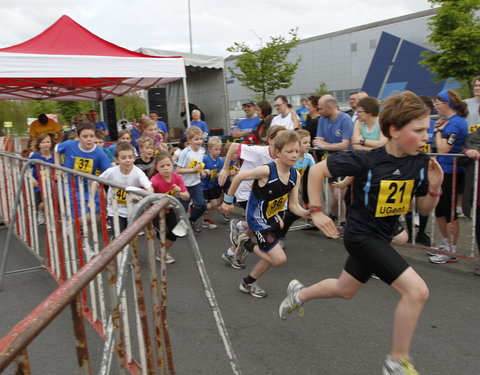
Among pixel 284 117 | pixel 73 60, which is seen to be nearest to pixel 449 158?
pixel 284 117

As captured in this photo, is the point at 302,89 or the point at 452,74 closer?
the point at 452,74

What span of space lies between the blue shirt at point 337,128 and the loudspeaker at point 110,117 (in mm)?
10007

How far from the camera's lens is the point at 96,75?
7801mm

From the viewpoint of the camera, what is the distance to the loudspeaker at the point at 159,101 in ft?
52.5

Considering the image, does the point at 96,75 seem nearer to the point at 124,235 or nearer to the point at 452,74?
the point at 124,235

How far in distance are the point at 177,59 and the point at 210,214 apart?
11.3ft

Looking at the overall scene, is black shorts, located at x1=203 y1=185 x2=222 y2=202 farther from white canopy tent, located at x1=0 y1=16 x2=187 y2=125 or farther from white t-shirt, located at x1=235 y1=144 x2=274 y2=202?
white canopy tent, located at x1=0 y1=16 x2=187 y2=125

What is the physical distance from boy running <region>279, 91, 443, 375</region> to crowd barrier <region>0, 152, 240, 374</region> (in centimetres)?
102

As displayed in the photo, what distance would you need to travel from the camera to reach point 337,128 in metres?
6.08

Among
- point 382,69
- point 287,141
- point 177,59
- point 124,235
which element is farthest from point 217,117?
point 382,69

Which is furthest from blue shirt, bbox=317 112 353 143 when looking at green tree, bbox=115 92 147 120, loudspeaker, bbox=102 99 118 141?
green tree, bbox=115 92 147 120

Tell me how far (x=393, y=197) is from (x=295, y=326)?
4.72ft

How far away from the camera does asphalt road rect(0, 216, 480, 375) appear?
299 cm

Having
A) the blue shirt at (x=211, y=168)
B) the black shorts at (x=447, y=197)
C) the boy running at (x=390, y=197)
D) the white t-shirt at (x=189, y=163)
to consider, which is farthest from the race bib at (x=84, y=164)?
the black shorts at (x=447, y=197)
